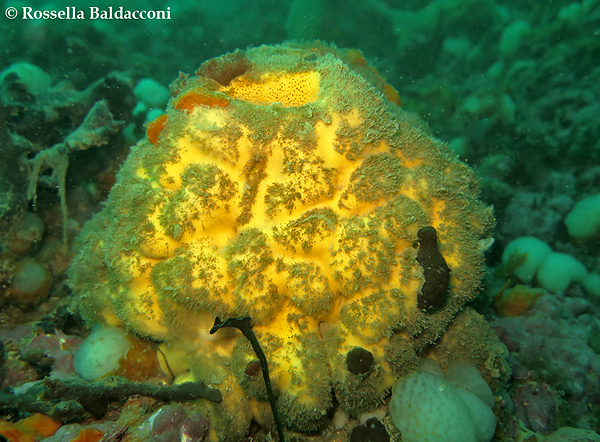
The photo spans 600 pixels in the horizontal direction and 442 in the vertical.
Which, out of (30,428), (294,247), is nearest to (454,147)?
(294,247)

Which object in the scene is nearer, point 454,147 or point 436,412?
point 436,412

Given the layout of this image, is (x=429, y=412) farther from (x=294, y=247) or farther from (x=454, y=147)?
(x=454, y=147)

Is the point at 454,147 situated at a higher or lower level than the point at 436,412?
higher

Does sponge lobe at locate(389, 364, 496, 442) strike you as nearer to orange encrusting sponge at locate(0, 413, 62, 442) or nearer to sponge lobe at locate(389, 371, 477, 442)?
sponge lobe at locate(389, 371, 477, 442)

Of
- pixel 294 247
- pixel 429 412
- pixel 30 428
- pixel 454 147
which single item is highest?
pixel 454 147

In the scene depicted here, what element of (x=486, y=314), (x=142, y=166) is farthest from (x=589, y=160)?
(x=142, y=166)

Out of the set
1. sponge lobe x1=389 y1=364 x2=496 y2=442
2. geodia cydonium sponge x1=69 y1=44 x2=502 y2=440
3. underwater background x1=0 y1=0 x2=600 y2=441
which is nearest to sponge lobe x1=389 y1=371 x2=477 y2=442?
sponge lobe x1=389 y1=364 x2=496 y2=442

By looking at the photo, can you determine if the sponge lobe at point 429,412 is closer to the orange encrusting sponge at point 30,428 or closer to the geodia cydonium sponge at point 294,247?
the geodia cydonium sponge at point 294,247

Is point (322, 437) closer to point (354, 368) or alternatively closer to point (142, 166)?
point (354, 368)
